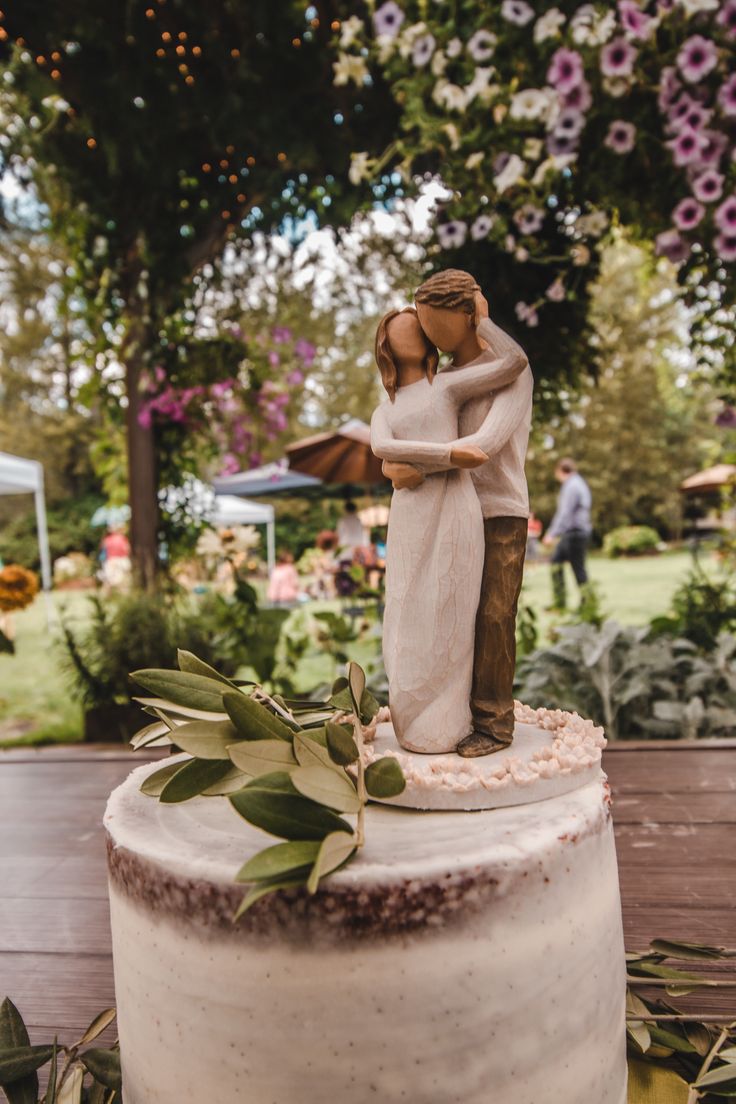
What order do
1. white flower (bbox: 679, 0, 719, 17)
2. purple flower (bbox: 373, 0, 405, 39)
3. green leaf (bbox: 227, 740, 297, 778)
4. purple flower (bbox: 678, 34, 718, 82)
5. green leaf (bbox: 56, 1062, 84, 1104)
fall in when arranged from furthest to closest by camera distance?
purple flower (bbox: 373, 0, 405, 39) → purple flower (bbox: 678, 34, 718, 82) → white flower (bbox: 679, 0, 719, 17) → green leaf (bbox: 56, 1062, 84, 1104) → green leaf (bbox: 227, 740, 297, 778)

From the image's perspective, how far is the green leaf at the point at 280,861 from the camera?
601 millimetres

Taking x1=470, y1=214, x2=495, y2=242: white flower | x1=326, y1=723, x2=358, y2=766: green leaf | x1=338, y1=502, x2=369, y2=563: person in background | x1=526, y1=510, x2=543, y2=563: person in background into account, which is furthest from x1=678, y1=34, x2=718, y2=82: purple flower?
x1=526, y1=510, x2=543, y2=563: person in background

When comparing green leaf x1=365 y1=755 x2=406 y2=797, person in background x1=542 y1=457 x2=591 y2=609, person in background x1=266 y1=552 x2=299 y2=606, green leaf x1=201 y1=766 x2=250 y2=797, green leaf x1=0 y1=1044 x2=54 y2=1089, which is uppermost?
person in background x1=542 y1=457 x2=591 y2=609

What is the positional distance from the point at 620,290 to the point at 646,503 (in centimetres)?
505

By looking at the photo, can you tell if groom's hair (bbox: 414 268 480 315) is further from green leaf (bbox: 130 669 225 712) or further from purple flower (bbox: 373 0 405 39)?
purple flower (bbox: 373 0 405 39)

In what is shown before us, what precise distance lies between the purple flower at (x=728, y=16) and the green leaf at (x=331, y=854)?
1928 mm

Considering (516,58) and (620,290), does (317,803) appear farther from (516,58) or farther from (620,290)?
(620,290)

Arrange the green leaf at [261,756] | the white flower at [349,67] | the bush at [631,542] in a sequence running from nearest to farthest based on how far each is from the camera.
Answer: the green leaf at [261,756] → the white flower at [349,67] → the bush at [631,542]

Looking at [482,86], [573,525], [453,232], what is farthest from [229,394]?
[573,525]

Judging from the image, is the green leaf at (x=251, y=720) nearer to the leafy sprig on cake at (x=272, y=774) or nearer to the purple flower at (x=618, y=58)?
the leafy sprig on cake at (x=272, y=774)

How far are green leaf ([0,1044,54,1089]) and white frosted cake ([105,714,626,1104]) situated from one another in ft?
0.38

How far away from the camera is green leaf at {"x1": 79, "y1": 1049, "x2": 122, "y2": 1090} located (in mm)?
822

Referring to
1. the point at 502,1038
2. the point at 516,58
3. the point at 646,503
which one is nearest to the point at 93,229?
the point at 516,58

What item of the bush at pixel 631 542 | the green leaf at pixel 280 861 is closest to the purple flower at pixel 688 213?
the green leaf at pixel 280 861
